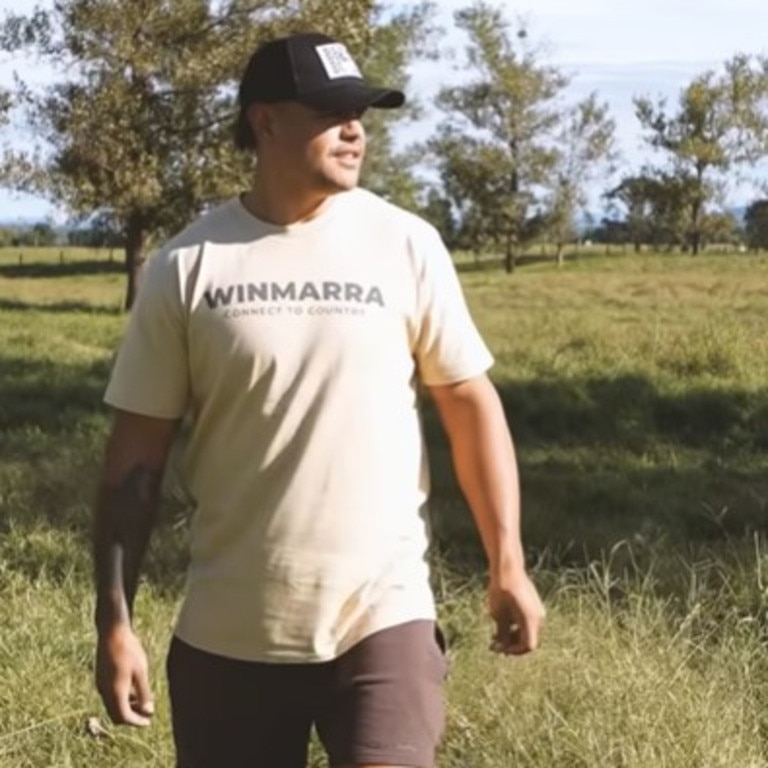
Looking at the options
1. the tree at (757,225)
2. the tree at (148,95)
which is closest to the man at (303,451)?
the tree at (148,95)

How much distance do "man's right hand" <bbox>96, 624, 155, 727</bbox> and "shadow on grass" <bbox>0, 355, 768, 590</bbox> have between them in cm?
365

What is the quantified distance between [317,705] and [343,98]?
1.02 m

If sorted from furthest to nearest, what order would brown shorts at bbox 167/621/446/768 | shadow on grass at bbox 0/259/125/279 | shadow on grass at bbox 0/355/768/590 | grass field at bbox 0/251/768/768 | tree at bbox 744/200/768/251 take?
tree at bbox 744/200/768/251, shadow on grass at bbox 0/259/125/279, shadow on grass at bbox 0/355/768/590, grass field at bbox 0/251/768/768, brown shorts at bbox 167/621/446/768

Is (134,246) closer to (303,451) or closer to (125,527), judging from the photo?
(125,527)

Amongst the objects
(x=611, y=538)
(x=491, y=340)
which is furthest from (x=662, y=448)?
(x=491, y=340)

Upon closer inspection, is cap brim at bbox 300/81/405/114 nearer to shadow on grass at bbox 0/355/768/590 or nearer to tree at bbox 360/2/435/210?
shadow on grass at bbox 0/355/768/590

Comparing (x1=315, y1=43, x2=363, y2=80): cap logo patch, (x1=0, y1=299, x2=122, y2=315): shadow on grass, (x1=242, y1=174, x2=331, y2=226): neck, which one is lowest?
(x1=0, y1=299, x2=122, y2=315): shadow on grass

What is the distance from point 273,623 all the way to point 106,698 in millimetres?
321

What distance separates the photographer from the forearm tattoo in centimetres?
285

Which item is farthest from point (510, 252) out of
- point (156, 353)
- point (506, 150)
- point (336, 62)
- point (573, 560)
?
point (156, 353)

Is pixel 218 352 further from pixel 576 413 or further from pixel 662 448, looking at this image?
pixel 576 413

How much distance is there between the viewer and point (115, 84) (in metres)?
27.1

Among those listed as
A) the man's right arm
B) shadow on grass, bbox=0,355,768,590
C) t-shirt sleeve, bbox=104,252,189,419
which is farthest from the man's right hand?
shadow on grass, bbox=0,355,768,590

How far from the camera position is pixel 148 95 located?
1089 inches
